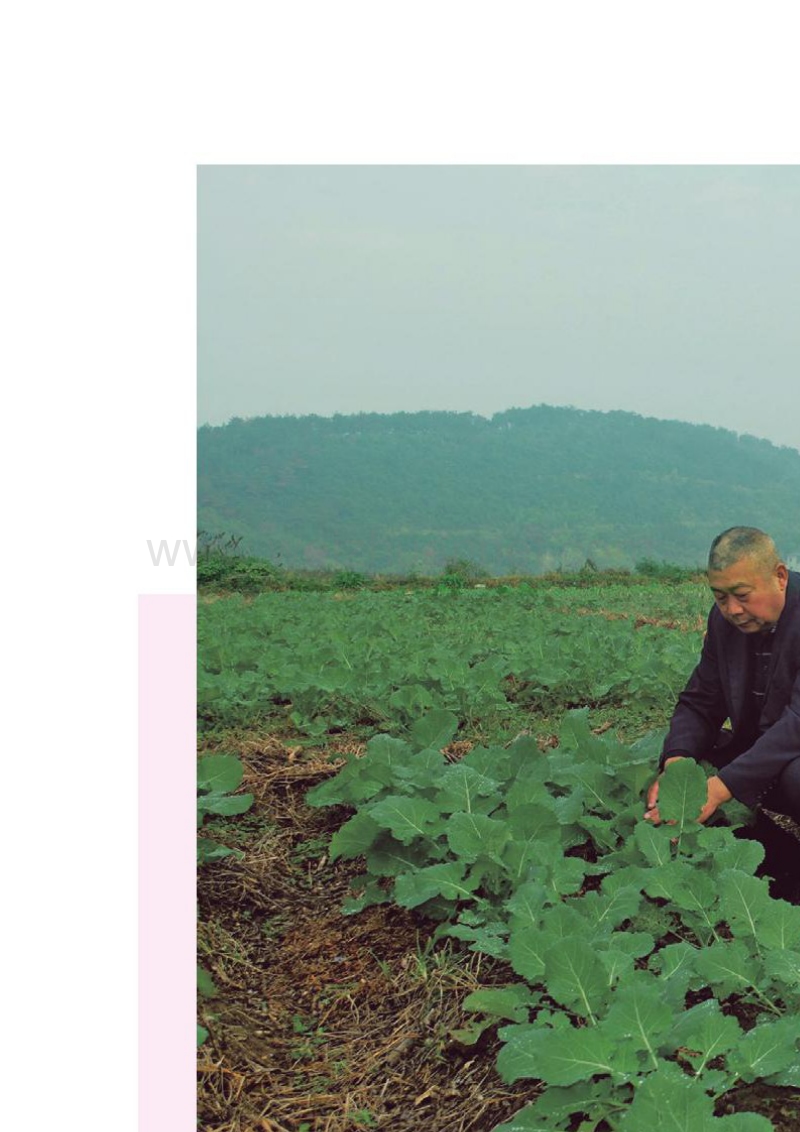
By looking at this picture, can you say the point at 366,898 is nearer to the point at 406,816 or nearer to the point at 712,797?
the point at 406,816

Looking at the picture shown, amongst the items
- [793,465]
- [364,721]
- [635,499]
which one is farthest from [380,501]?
[364,721]

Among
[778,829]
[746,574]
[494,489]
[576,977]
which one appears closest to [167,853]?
[576,977]

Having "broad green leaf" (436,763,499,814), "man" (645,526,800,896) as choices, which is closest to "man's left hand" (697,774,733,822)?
"man" (645,526,800,896)

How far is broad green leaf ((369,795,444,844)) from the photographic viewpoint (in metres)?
2.90

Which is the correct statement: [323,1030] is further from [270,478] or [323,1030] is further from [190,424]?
[270,478]

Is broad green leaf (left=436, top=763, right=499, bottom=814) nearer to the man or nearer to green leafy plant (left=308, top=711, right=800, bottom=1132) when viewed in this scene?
green leafy plant (left=308, top=711, right=800, bottom=1132)

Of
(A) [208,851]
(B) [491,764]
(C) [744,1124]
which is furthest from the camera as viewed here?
(B) [491,764]

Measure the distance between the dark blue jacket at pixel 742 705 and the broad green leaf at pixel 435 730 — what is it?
0.79 metres

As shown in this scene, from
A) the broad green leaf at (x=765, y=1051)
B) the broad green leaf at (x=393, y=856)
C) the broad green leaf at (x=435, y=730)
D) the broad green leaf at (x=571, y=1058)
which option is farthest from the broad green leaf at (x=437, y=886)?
the broad green leaf at (x=435, y=730)

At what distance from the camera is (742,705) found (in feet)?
10.5

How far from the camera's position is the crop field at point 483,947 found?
195 cm

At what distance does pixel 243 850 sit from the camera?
3523 mm

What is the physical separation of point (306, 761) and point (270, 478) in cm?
1154

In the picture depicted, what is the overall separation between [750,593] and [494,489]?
4014 centimetres
